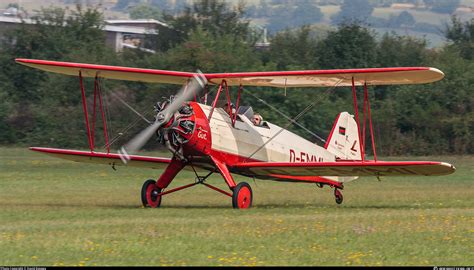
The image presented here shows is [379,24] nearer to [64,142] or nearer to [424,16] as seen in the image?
[424,16]

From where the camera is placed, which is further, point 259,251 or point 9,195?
point 9,195

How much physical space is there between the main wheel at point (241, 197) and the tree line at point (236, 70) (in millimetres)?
12894

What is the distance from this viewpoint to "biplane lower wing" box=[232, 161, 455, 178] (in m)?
16.8

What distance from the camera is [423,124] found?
39.8 m

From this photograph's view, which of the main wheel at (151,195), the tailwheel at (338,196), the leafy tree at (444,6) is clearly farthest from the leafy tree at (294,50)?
the leafy tree at (444,6)

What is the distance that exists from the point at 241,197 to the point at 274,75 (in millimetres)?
2293

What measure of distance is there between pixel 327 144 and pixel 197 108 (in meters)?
4.41

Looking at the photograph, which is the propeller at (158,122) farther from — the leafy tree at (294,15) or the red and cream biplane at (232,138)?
the leafy tree at (294,15)

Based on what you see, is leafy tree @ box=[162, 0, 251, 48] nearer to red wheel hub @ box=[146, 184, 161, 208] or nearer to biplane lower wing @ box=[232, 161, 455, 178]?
biplane lower wing @ box=[232, 161, 455, 178]

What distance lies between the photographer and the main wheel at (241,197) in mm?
17047

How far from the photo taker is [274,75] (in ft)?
58.9

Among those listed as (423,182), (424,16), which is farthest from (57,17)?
(424,16)

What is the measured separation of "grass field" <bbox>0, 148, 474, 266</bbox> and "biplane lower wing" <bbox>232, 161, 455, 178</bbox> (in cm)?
61

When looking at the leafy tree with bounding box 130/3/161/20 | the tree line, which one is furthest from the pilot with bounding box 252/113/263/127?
the leafy tree with bounding box 130/3/161/20
